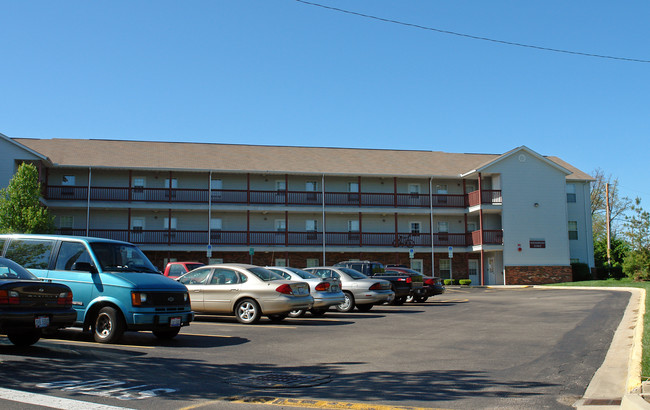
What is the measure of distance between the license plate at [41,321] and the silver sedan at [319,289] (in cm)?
819

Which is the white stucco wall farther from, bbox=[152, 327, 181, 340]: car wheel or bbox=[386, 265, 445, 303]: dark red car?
bbox=[152, 327, 181, 340]: car wheel

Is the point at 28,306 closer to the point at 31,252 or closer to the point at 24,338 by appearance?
the point at 24,338

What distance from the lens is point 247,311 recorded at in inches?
601

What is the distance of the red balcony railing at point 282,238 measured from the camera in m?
41.2

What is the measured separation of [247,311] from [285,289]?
110cm

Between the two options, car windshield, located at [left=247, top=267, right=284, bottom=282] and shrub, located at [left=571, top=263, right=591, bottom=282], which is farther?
shrub, located at [left=571, top=263, right=591, bottom=282]

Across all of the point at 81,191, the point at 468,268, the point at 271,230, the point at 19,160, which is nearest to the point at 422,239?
the point at 468,268

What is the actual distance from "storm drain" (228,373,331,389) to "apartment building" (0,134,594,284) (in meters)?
33.4

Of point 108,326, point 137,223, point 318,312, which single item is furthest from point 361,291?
point 137,223

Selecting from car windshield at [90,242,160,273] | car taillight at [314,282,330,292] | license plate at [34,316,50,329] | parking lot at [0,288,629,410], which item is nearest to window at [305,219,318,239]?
car taillight at [314,282,330,292]

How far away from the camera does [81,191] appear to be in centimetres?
4125

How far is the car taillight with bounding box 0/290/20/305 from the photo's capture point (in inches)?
368

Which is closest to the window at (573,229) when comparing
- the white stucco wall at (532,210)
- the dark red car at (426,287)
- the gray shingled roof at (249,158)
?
the gray shingled roof at (249,158)

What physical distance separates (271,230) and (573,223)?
23.9 m
